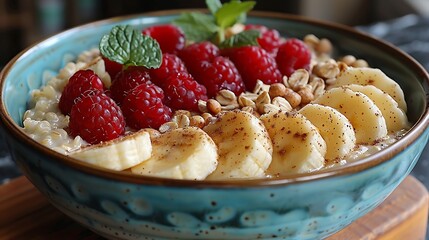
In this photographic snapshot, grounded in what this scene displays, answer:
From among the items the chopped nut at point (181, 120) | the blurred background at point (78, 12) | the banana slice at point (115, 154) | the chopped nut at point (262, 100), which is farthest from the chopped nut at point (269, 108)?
the blurred background at point (78, 12)

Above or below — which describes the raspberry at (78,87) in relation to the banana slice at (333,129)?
below

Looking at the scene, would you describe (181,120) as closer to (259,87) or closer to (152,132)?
(152,132)

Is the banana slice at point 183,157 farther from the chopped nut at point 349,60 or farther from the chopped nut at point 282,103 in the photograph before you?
the chopped nut at point 349,60

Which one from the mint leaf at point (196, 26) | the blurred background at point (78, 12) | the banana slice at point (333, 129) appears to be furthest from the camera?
the blurred background at point (78, 12)

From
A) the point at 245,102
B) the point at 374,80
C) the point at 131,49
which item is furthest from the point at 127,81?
the point at 374,80

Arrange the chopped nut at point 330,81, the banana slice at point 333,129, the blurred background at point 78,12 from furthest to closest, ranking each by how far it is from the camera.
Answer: the blurred background at point 78,12
the chopped nut at point 330,81
the banana slice at point 333,129

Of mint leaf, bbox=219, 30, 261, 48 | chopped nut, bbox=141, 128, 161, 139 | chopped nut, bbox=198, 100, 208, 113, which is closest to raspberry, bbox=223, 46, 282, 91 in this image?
mint leaf, bbox=219, 30, 261, 48

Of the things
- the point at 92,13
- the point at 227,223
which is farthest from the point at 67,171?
the point at 92,13

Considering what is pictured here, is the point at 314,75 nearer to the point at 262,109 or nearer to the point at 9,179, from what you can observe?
the point at 262,109
